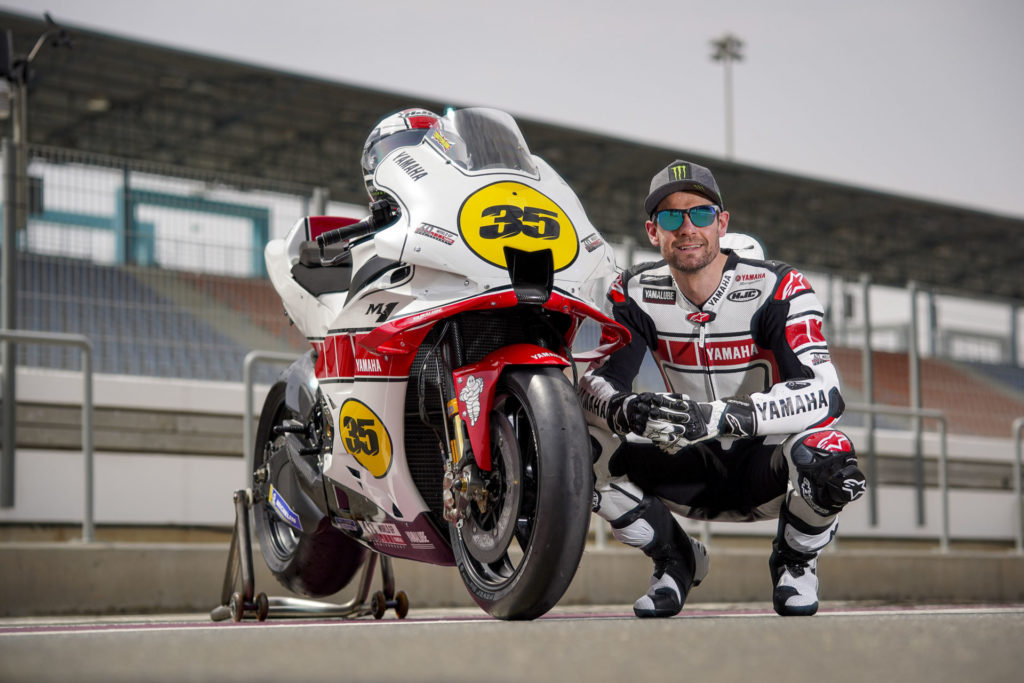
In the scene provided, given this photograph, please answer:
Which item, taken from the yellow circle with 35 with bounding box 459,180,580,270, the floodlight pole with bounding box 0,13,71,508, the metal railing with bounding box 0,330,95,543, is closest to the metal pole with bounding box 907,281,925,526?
the metal railing with bounding box 0,330,95,543

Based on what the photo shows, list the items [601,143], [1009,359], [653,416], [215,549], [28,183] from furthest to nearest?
[601,143], [1009,359], [28,183], [215,549], [653,416]

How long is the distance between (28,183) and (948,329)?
357 inches

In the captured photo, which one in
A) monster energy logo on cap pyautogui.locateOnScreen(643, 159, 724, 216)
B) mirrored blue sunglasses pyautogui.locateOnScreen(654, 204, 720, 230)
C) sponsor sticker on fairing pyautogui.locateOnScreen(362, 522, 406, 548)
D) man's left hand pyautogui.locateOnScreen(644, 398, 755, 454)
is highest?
monster energy logo on cap pyautogui.locateOnScreen(643, 159, 724, 216)

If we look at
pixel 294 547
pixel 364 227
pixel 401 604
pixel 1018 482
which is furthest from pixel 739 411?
pixel 1018 482

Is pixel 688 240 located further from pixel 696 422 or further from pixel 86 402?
pixel 86 402

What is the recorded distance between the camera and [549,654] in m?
2.26

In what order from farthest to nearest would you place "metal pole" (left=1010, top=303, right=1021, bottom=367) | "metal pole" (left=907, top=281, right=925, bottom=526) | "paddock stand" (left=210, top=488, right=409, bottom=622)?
"metal pole" (left=1010, top=303, right=1021, bottom=367) < "metal pole" (left=907, top=281, right=925, bottom=526) < "paddock stand" (left=210, top=488, right=409, bottom=622)

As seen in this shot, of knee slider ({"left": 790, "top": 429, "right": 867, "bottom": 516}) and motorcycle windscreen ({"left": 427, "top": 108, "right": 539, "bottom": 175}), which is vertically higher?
motorcycle windscreen ({"left": 427, "top": 108, "right": 539, "bottom": 175})

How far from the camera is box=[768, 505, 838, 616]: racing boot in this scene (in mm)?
3889

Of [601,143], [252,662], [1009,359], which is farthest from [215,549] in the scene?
[601,143]

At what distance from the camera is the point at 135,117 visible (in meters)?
18.1

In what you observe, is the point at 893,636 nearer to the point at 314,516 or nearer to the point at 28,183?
the point at 314,516

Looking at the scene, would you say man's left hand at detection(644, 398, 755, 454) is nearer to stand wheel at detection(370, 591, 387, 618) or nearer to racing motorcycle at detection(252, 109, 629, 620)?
racing motorcycle at detection(252, 109, 629, 620)

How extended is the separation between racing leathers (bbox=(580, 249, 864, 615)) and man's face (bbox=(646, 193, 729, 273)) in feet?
0.27
